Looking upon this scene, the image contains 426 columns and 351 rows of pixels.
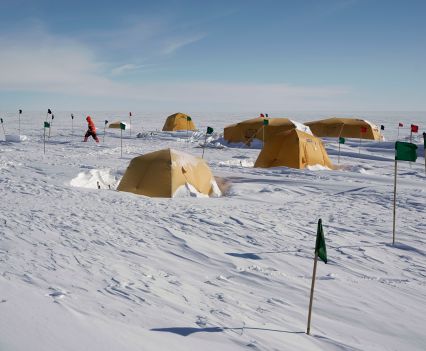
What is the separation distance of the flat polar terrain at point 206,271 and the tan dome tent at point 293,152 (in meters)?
4.39

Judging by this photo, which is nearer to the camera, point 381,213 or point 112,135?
point 381,213

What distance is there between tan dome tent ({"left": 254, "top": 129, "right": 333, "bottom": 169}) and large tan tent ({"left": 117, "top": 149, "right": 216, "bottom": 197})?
479 cm

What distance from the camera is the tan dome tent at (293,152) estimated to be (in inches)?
543

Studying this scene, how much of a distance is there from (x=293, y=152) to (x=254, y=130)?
30.3 feet

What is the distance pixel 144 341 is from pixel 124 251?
2.28 metres

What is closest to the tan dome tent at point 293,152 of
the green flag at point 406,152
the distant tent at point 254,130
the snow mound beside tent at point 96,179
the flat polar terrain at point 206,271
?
the flat polar terrain at point 206,271

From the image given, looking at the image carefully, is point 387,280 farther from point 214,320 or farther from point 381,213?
point 381,213

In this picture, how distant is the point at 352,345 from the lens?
3.26 metres

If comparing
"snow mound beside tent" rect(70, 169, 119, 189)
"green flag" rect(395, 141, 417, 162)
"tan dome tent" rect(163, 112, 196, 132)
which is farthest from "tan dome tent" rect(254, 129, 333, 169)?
"tan dome tent" rect(163, 112, 196, 132)

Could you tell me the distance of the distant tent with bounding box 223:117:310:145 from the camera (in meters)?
22.1

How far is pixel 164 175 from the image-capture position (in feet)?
30.5

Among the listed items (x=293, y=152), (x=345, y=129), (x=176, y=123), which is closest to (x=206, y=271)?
(x=293, y=152)

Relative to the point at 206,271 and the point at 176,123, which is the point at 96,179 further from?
the point at 176,123

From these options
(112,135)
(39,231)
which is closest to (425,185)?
(39,231)
